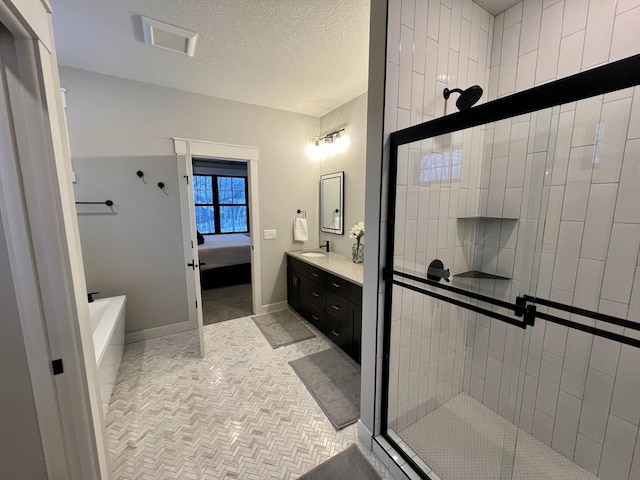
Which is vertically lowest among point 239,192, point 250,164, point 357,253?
point 357,253

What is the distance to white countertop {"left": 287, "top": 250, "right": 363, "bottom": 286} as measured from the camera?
244 centimetres

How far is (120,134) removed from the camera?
260cm

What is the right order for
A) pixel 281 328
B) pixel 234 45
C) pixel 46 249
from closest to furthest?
pixel 46 249, pixel 234 45, pixel 281 328

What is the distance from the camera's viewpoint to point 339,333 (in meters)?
2.65

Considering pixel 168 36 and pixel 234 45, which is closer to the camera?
pixel 168 36

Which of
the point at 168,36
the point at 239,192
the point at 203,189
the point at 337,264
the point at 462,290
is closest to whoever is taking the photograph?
the point at 462,290

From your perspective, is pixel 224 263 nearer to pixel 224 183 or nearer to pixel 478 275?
pixel 224 183

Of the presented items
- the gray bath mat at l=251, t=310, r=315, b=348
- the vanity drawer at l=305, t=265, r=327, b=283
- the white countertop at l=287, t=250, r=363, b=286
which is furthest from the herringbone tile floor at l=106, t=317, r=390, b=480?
the white countertop at l=287, t=250, r=363, b=286

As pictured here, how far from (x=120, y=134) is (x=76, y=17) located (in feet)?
3.46

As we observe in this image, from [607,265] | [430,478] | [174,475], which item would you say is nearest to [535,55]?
[607,265]

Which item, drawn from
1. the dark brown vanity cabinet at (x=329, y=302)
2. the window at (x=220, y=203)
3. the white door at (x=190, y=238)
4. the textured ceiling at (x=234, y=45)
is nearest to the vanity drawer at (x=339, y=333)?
the dark brown vanity cabinet at (x=329, y=302)

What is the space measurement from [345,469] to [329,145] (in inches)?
127

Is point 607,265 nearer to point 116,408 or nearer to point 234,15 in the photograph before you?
point 234,15

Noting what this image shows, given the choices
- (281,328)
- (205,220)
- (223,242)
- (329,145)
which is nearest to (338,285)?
(281,328)
